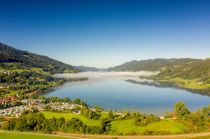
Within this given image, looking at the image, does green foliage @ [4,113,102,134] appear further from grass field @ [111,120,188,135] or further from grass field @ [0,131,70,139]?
grass field @ [111,120,188,135]

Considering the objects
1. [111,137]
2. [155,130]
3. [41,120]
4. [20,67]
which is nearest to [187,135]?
[155,130]

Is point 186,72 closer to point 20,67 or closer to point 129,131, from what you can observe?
point 20,67

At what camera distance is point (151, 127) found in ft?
156

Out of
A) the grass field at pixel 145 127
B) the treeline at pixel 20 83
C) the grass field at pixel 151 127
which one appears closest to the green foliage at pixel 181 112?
the grass field at pixel 145 127

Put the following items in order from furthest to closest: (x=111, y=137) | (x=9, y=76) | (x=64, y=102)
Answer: (x=9, y=76) < (x=64, y=102) < (x=111, y=137)

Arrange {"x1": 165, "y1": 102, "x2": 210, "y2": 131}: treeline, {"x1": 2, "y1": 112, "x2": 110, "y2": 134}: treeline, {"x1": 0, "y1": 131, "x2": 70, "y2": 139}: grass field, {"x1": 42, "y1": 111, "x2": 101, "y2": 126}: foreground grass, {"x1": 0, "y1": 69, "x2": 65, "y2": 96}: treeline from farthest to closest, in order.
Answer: {"x1": 0, "y1": 69, "x2": 65, "y2": 96}: treeline → {"x1": 42, "y1": 111, "x2": 101, "y2": 126}: foreground grass → {"x1": 165, "y1": 102, "x2": 210, "y2": 131}: treeline → {"x1": 2, "y1": 112, "x2": 110, "y2": 134}: treeline → {"x1": 0, "y1": 131, "x2": 70, "y2": 139}: grass field

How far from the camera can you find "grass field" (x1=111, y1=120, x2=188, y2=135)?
4531 cm

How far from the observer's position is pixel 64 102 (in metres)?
82.7

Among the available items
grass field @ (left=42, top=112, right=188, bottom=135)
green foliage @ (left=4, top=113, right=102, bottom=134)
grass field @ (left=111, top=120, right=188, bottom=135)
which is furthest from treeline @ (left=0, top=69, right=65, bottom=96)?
grass field @ (left=111, top=120, right=188, bottom=135)

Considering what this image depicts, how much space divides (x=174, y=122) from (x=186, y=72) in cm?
16054

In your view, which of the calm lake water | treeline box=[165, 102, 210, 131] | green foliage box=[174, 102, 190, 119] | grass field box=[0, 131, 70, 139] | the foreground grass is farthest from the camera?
the calm lake water

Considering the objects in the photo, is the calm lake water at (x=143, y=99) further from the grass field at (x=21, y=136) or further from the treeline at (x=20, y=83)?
the grass field at (x=21, y=136)

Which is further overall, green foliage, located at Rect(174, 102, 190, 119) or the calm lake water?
the calm lake water

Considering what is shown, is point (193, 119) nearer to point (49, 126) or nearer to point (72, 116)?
point (72, 116)
